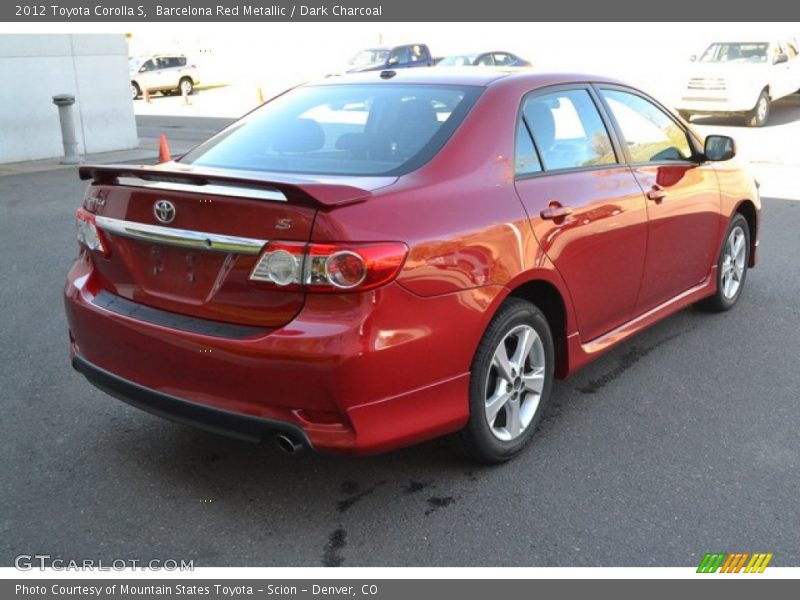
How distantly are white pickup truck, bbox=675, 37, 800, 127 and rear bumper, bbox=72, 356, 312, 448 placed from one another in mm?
16385

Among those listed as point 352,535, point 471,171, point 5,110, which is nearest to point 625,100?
point 471,171

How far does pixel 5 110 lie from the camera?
1292 cm

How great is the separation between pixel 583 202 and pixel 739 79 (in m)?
14.9

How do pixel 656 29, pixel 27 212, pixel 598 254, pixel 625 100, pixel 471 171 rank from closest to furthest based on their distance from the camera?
pixel 471 171 → pixel 598 254 → pixel 625 100 → pixel 27 212 → pixel 656 29

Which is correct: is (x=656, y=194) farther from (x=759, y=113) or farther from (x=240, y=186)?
(x=759, y=113)

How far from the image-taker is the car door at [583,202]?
3.83 metres

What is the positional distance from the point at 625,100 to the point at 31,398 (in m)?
3.58

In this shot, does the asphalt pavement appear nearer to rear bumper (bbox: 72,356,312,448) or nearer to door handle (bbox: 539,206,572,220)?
rear bumper (bbox: 72,356,312,448)

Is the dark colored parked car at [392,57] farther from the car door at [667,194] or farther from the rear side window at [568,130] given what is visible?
the rear side window at [568,130]

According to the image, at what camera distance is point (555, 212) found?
12.6ft

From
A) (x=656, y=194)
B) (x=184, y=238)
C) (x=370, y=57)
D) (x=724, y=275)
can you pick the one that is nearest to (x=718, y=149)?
(x=656, y=194)

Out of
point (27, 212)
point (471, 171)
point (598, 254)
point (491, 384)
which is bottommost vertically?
point (27, 212)

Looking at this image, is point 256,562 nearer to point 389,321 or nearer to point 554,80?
point 389,321
